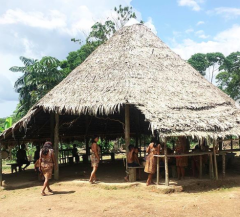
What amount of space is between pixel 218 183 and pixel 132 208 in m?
3.31

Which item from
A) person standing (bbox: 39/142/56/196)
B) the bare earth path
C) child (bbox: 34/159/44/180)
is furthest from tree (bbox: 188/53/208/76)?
person standing (bbox: 39/142/56/196)

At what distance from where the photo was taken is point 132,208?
6230mm

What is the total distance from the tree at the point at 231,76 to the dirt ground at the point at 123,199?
626 inches

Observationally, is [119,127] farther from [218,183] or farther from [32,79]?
[32,79]

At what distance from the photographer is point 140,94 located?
28.8ft

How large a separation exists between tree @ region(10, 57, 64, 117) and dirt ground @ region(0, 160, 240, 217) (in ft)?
45.6

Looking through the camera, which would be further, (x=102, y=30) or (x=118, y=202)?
(x=102, y=30)

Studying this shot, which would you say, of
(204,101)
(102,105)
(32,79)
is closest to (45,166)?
(102,105)

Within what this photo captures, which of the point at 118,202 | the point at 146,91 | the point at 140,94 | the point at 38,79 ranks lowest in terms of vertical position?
the point at 118,202

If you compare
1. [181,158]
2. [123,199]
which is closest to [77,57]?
[181,158]

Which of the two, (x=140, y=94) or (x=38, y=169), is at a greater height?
(x=140, y=94)

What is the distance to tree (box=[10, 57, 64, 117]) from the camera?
22406mm

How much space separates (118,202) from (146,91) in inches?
147

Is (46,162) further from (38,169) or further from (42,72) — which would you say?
(42,72)
